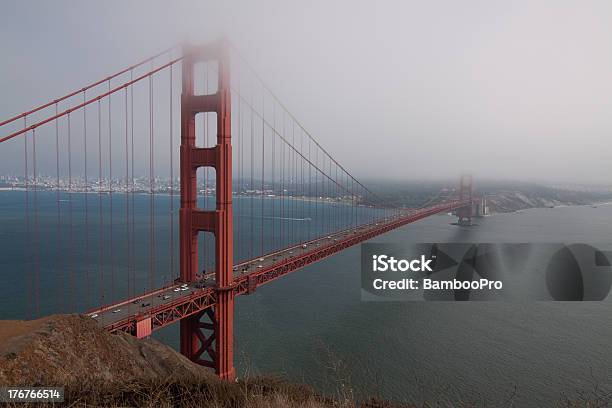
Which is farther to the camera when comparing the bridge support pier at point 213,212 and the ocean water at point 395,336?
the ocean water at point 395,336

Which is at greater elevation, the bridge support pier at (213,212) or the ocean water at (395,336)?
the bridge support pier at (213,212)

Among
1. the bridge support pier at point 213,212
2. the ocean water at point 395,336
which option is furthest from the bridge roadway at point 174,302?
the ocean water at point 395,336

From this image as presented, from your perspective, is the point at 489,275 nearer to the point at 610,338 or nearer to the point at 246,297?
the point at 610,338

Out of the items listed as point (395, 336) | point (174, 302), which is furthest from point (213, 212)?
point (395, 336)

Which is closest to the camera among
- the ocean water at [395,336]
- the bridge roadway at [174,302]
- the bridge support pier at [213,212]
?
the bridge roadway at [174,302]

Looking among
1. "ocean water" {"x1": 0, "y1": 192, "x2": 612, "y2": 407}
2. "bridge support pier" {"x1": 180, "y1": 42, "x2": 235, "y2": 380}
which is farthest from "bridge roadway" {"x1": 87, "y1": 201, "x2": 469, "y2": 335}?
"ocean water" {"x1": 0, "y1": 192, "x2": 612, "y2": 407}

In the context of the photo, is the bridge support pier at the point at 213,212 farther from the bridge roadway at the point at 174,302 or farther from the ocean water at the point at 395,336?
the ocean water at the point at 395,336

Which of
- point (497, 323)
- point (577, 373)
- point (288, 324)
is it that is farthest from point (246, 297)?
point (577, 373)

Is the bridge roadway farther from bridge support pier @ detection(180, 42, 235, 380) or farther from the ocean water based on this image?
the ocean water
